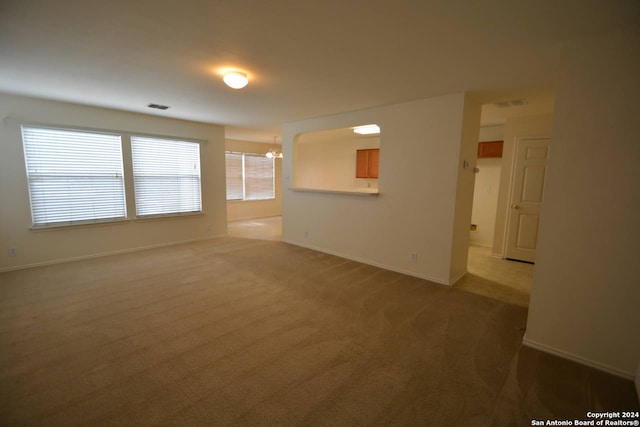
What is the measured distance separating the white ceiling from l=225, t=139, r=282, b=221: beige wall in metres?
4.45

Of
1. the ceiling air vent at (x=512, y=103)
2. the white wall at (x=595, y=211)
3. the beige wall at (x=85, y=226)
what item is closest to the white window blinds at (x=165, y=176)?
the beige wall at (x=85, y=226)

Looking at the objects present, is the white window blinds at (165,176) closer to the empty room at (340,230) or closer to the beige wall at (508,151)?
the empty room at (340,230)

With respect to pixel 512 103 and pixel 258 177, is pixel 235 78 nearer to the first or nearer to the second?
pixel 512 103

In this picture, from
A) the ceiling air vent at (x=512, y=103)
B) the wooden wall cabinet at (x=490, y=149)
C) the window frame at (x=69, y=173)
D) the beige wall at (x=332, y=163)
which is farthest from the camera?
the beige wall at (x=332, y=163)

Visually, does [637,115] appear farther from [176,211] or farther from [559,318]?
[176,211]

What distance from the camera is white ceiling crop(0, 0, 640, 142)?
1.70 metres

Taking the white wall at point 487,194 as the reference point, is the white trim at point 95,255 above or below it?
below

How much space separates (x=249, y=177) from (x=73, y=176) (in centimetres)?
454

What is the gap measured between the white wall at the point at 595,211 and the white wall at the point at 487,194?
11.6 feet

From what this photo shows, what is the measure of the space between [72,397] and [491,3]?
3.65 metres

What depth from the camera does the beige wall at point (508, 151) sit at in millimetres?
4316

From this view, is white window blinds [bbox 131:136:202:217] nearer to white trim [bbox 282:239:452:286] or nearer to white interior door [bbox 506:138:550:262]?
white trim [bbox 282:239:452:286]

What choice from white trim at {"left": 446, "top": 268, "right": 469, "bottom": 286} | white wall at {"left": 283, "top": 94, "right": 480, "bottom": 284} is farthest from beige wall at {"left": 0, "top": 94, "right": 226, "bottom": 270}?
white trim at {"left": 446, "top": 268, "right": 469, "bottom": 286}

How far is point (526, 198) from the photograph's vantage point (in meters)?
4.55
